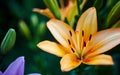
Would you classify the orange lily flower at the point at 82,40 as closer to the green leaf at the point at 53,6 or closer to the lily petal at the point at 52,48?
the lily petal at the point at 52,48

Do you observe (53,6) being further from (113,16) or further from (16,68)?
(16,68)

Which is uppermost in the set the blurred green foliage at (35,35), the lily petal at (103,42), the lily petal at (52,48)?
the lily petal at (52,48)

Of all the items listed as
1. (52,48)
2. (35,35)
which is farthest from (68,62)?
(35,35)

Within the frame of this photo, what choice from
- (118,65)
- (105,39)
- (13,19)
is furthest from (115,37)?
(13,19)

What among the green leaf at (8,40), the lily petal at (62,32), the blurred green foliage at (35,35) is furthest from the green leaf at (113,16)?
the green leaf at (8,40)

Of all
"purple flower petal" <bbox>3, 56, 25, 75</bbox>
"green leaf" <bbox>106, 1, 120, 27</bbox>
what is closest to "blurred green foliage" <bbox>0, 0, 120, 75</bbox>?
"green leaf" <bbox>106, 1, 120, 27</bbox>

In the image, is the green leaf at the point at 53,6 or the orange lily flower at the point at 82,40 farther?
the green leaf at the point at 53,6

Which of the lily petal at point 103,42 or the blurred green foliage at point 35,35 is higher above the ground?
the lily petal at point 103,42
